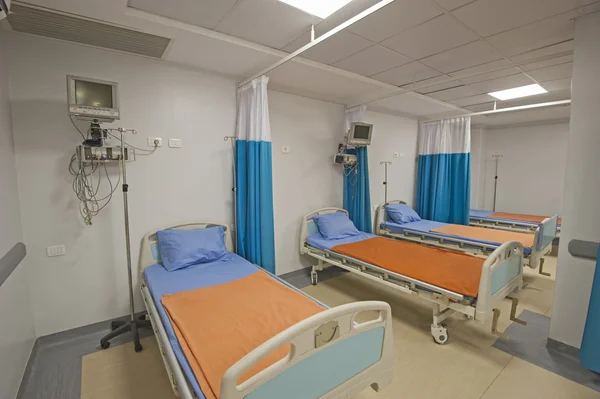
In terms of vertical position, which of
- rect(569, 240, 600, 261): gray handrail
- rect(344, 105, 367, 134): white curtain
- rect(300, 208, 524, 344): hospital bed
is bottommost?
rect(300, 208, 524, 344): hospital bed

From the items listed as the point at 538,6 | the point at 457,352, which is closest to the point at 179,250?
the point at 457,352

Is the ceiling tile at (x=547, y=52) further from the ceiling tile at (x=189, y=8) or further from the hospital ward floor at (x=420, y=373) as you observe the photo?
the ceiling tile at (x=189, y=8)

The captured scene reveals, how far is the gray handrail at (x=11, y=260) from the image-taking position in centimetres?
171

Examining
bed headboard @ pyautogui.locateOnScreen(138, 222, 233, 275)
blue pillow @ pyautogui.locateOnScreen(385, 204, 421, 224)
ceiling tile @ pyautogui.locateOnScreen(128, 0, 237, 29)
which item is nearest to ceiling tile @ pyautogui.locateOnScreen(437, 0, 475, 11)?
ceiling tile @ pyautogui.locateOnScreen(128, 0, 237, 29)

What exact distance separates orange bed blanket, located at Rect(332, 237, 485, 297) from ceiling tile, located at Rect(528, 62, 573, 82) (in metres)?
2.30

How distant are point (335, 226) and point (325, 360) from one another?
2726 millimetres

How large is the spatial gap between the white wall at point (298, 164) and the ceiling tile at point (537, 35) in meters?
2.25

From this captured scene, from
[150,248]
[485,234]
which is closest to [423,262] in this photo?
[485,234]

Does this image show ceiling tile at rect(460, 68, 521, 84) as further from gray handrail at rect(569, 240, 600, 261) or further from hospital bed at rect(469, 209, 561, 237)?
hospital bed at rect(469, 209, 561, 237)

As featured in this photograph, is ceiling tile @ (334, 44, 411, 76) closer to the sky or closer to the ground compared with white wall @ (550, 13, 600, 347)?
closer to the sky

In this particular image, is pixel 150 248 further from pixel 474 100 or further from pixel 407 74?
pixel 474 100

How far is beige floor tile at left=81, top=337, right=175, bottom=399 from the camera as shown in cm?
200

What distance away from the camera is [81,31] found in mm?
2266

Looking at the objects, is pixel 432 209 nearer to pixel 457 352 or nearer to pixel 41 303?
pixel 457 352
